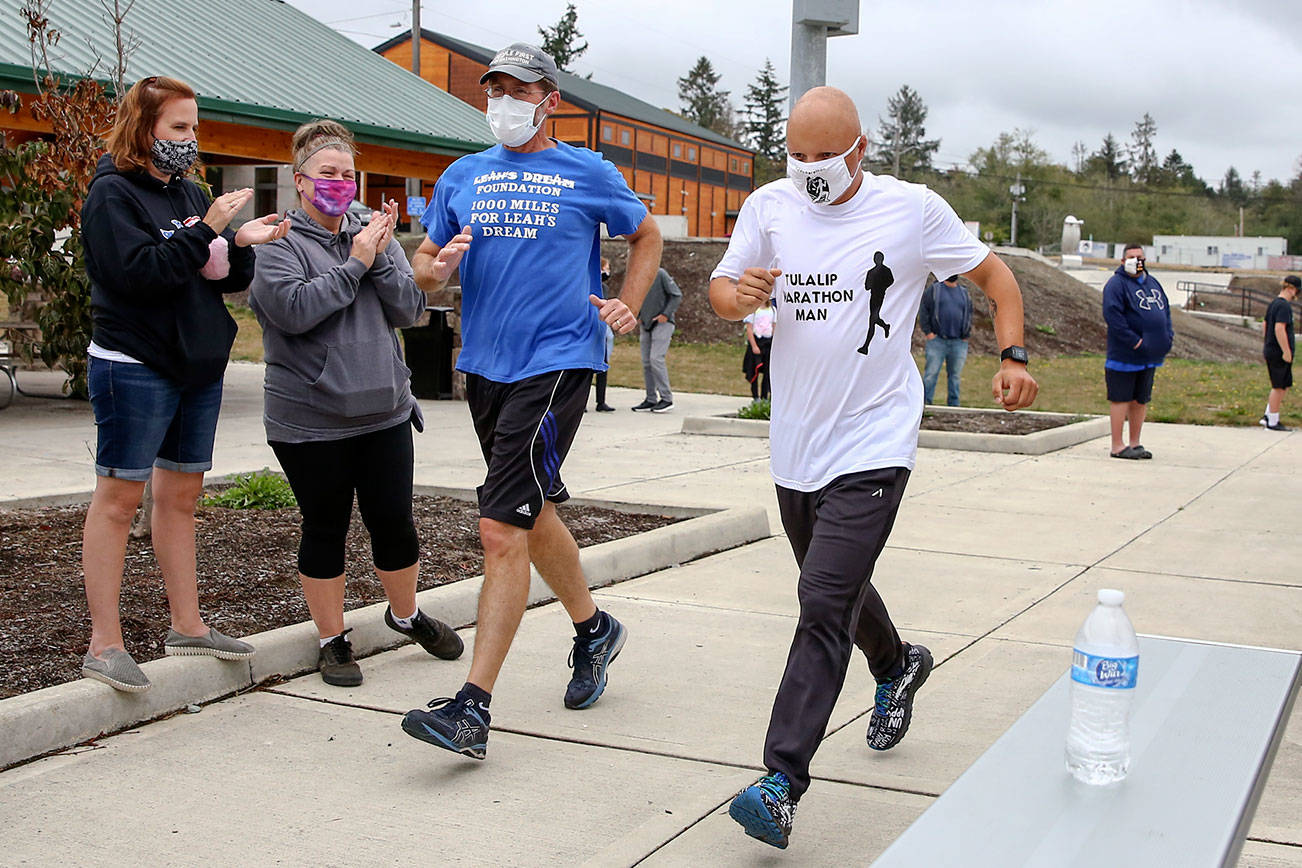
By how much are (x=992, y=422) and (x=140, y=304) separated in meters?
11.1

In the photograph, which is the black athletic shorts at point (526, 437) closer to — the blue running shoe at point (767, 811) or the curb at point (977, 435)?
Result: the blue running shoe at point (767, 811)

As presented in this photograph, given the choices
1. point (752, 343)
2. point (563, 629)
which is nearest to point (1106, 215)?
point (752, 343)

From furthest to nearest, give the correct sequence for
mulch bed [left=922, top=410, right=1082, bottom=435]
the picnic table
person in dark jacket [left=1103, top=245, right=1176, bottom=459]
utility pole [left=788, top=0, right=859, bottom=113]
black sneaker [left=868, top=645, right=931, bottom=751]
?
mulch bed [left=922, top=410, right=1082, bottom=435] < person in dark jacket [left=1103, top=245, right=1176, bottom=459] < utility pole [left=788, top=0, right=859, bottom=113] < black sneaker [left=868, top=645, right=931, bottom=751] < the picnic table

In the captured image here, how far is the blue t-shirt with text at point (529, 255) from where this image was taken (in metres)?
4.49

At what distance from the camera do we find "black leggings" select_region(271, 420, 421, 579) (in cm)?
489

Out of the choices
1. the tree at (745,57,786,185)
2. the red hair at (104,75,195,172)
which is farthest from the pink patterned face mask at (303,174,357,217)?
the tree at (745,57,786,185)

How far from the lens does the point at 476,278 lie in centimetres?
457

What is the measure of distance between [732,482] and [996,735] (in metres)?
5.83

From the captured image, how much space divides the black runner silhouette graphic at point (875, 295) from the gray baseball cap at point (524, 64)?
52.8 inches

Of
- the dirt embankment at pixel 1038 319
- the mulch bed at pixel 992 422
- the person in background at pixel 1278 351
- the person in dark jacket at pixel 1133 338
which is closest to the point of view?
the person in dark jacket at pixel 1133 338

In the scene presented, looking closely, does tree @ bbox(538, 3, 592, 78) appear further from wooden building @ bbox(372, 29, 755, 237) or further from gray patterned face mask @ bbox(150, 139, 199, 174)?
gray patterned face mask @ bbox(150, 139, 199, 174)

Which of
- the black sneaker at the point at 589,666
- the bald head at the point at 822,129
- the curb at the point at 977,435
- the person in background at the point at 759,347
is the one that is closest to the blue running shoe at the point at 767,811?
the black sneaker at the point at 589,666

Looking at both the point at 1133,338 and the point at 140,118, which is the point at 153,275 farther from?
the point at 1133,338

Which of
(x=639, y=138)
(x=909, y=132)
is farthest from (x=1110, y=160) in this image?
(x=639, y=138)
